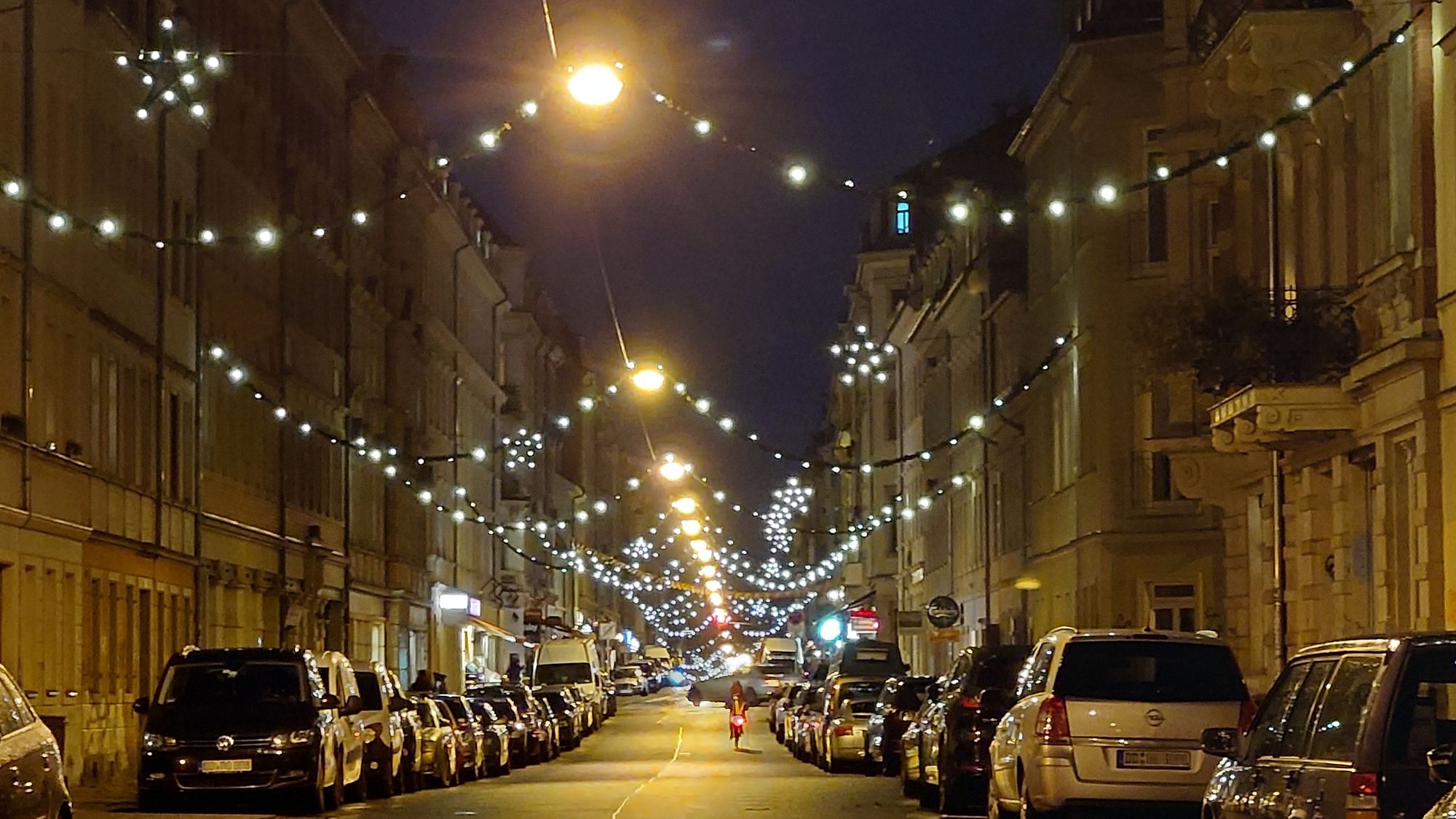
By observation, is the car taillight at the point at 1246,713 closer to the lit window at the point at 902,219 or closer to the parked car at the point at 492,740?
the parked car at the point at 492,740

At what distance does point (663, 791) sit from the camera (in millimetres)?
31453

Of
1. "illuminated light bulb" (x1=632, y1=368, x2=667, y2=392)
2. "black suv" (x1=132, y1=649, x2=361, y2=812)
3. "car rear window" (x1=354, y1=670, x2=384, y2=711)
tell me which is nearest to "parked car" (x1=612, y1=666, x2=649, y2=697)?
"illuminated light bulb" (x1=632, y1=368, x2=667, y2=392)

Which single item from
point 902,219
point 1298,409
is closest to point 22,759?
point 1298,409

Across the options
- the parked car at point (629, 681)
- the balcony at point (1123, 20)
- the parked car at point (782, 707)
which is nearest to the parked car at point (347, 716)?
the balcony at point (1123, 20)

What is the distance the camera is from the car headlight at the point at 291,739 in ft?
89.6

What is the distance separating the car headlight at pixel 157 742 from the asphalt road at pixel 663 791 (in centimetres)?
119

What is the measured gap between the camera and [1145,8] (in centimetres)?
4519

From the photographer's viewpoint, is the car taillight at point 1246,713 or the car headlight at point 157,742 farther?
the car headlight at point 157,742

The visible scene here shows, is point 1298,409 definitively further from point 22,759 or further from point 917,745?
point 22,759

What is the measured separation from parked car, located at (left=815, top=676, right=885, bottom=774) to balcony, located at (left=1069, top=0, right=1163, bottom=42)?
11947 millimetres

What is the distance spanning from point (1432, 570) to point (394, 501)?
48.3 meters

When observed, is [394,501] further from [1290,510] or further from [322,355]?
[1290,510]

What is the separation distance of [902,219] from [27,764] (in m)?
95.7

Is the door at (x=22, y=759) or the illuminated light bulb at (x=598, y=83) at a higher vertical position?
the illuminated light bulb at (x=598, y=83)
